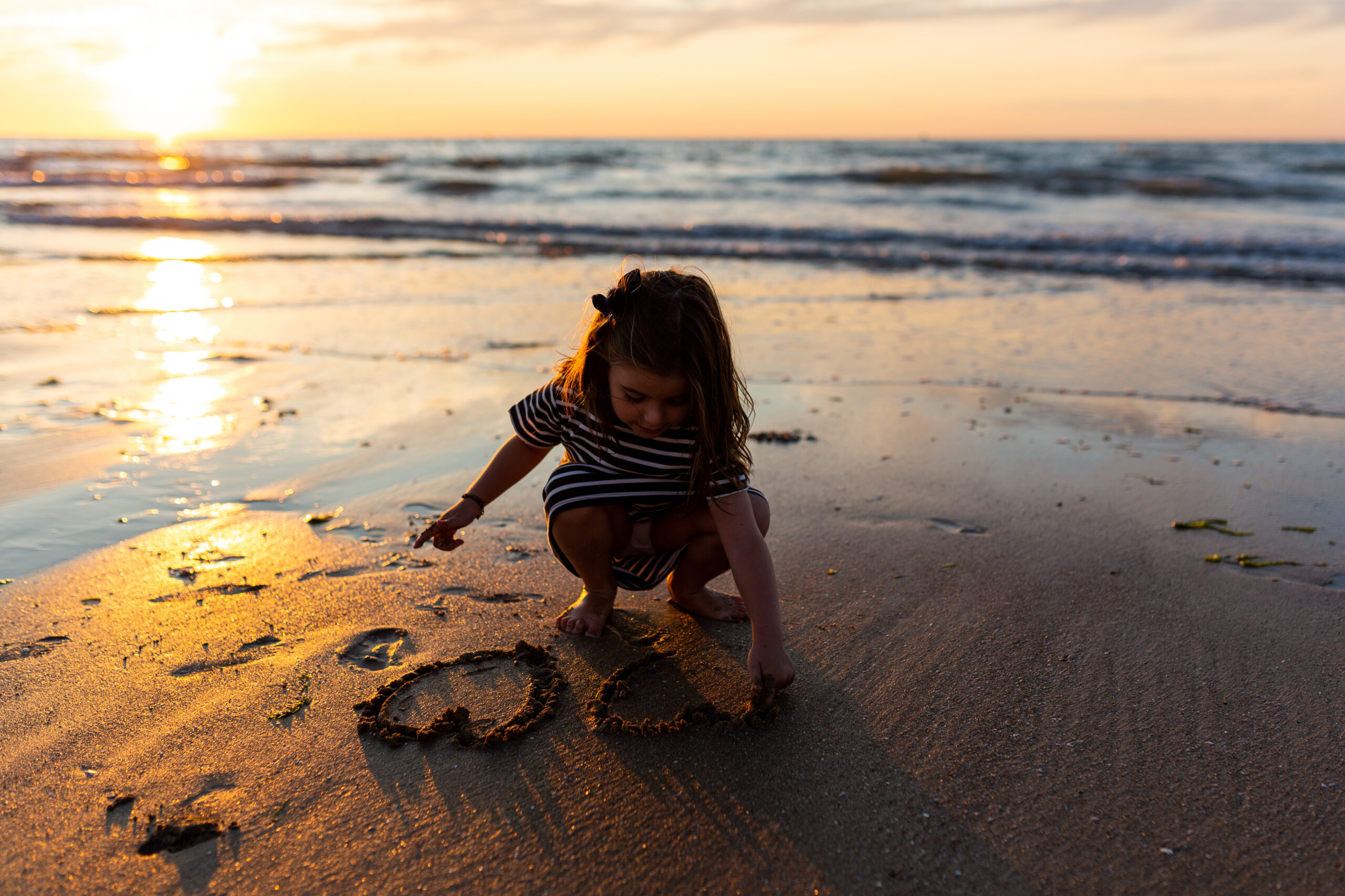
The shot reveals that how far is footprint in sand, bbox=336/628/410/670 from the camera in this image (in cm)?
223

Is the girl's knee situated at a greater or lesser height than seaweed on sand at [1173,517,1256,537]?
greater

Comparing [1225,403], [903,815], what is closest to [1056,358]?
[1225,403]


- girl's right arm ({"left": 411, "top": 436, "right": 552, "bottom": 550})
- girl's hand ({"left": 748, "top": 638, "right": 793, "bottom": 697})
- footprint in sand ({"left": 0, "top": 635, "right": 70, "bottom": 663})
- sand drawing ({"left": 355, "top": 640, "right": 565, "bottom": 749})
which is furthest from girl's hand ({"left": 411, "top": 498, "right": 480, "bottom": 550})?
footprint in sand ({"left": 0, "top": 635, "right": 70, "bottom": 663})

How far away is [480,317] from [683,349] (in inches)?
218

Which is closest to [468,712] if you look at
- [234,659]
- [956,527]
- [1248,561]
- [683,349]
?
A: [234,659]

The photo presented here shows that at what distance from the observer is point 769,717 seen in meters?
1.98

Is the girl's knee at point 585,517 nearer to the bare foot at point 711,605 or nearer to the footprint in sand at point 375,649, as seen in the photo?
the bare foot at point 711,605

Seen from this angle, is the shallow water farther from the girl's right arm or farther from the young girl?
the young girl

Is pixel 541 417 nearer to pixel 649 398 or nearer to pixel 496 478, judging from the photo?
pixel 496 478

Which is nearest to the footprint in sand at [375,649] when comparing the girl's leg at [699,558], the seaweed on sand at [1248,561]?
the girl's leg at [699,558]

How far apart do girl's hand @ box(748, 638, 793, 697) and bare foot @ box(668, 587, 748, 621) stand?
496mm

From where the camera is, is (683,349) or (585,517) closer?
(683,349)

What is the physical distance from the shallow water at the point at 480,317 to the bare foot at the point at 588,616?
90 centimetres

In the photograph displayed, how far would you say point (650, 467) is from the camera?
7.33 ft
